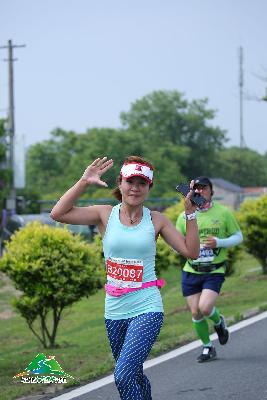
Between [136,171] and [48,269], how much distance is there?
5.25 meters

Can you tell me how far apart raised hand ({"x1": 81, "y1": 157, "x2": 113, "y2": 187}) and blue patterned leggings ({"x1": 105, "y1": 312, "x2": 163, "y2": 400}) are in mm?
898

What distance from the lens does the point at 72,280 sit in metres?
11.5

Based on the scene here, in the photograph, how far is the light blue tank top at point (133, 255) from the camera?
628cm

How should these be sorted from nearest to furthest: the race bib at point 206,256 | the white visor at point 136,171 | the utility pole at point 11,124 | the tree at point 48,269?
the white visor at point 136,171 → the race bib at point 206,256 → the tree at point 48,269 → the utility pole at point 11,124

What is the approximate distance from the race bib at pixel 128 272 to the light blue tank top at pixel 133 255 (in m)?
0.03

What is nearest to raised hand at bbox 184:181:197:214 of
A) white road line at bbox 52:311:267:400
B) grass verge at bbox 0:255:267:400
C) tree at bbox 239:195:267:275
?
white road line at bbox 52:311:267:400

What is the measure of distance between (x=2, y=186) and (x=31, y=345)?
119ft

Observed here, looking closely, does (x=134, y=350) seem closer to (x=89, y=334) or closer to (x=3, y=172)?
(x=89, y=334)

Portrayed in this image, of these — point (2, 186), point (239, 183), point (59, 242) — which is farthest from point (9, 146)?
point (239, 183)

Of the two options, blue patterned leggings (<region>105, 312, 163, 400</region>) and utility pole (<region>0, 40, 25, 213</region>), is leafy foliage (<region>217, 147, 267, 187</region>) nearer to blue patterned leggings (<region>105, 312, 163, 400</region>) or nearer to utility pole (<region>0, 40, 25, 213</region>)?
utility pole (<region>0, 40, 25, 213</region>)

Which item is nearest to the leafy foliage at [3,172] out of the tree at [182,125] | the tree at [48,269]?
the tree at [48,269]

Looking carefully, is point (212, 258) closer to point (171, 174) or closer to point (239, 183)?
point (171, 174)

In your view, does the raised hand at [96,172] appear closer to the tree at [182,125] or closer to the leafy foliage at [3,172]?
the leafy foliage at [3,172]

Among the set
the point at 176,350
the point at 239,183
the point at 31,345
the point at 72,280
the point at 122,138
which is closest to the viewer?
the point at 176,350
